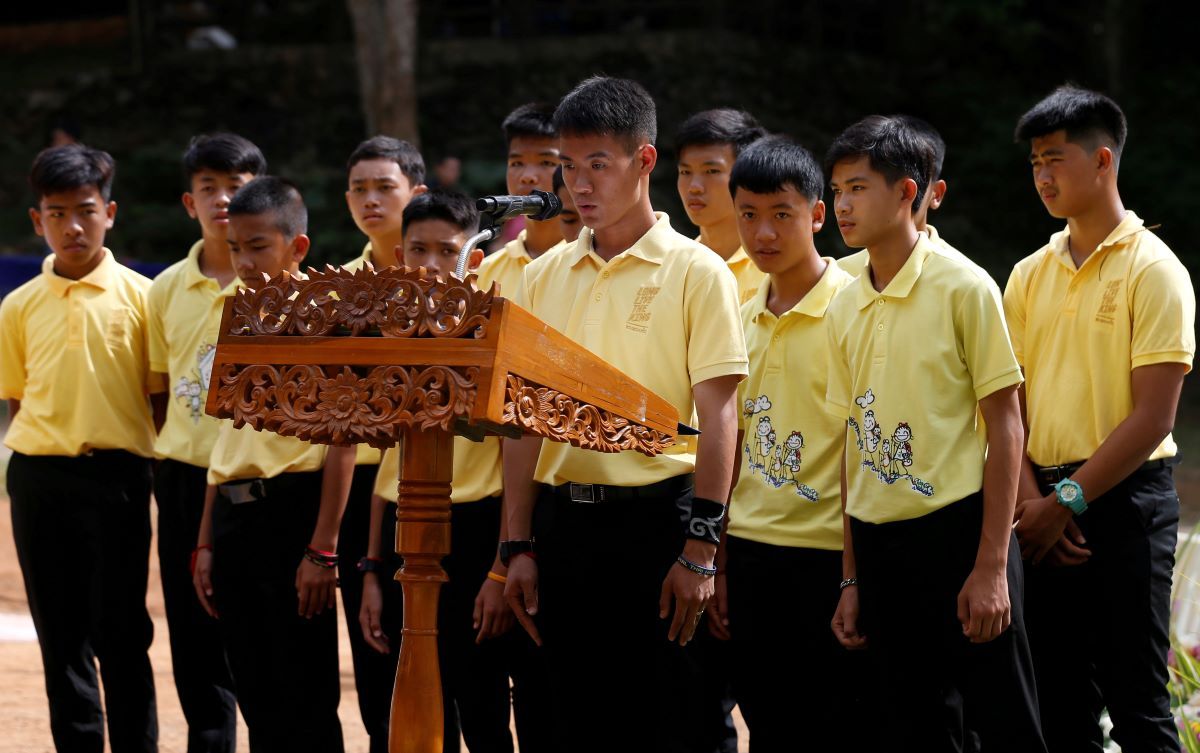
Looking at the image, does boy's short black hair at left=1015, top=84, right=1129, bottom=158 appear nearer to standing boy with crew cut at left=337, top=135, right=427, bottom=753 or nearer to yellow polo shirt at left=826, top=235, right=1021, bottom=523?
yellow polo shirt at left=826, top=235, right=1021, bottom=523

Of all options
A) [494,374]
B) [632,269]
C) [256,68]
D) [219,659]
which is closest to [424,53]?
[256,68]

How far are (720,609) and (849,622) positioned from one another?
43 cm

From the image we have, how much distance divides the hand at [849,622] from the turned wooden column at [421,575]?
1.21 m

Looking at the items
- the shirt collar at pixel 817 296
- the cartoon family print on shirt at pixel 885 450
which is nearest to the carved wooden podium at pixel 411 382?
the cartoon family print on shirt at pixel 885 450

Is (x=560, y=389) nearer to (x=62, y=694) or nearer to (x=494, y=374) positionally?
(x=494, y=374)

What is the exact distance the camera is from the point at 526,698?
4047 millimetres

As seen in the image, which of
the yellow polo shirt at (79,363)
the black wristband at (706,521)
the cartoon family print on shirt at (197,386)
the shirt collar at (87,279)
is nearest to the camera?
the black wristband at (706,521)

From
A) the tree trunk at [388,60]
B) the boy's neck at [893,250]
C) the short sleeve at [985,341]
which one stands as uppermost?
the tree trunk at [388,60]

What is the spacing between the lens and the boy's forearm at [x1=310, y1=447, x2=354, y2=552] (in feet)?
13.8

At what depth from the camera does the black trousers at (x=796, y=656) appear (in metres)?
3.79

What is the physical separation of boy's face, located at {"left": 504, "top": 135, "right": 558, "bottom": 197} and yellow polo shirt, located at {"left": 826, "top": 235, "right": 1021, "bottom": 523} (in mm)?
1632

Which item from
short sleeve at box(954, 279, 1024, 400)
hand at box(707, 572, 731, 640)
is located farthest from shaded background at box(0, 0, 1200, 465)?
short sleeve at box(954, 279, 1024, 400)

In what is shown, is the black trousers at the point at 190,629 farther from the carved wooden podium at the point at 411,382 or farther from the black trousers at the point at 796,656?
the carved wooden podium at the point at 411,382

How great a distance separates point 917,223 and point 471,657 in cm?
171
